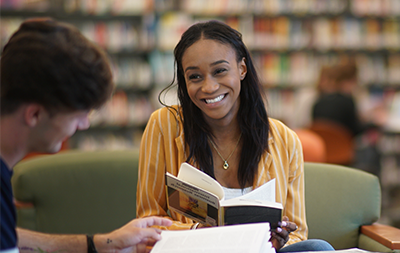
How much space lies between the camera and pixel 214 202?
3.64 ft

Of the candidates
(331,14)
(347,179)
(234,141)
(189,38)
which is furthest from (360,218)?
(331,14)

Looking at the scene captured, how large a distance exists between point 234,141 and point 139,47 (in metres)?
2.90

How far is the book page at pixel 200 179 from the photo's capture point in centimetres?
116

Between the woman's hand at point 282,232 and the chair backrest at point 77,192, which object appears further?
the chair backrest at point 77,192

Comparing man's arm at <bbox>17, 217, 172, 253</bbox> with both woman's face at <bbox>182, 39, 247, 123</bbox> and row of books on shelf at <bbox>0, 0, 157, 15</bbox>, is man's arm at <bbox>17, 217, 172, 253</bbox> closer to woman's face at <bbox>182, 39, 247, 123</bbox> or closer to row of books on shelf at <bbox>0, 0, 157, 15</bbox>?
woman's face at <bbox>182, 39, 247, 123</bbox>

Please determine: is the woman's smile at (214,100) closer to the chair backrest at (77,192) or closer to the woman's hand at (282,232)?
the woman's hand at (282,232)

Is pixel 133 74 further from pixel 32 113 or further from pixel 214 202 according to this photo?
pixel 32 113

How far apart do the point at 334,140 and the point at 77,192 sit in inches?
89.1

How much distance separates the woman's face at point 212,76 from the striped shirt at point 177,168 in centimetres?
17

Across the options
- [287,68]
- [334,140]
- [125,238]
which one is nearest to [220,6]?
[287,68]

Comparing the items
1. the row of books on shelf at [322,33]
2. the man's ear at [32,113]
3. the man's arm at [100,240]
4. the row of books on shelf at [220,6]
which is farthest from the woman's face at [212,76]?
the row of books on shelf at [322,33]

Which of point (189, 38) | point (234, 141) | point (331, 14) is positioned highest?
point (331, 14)

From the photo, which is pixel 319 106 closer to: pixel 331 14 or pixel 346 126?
pixel 346 126

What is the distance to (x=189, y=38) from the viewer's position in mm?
1472
